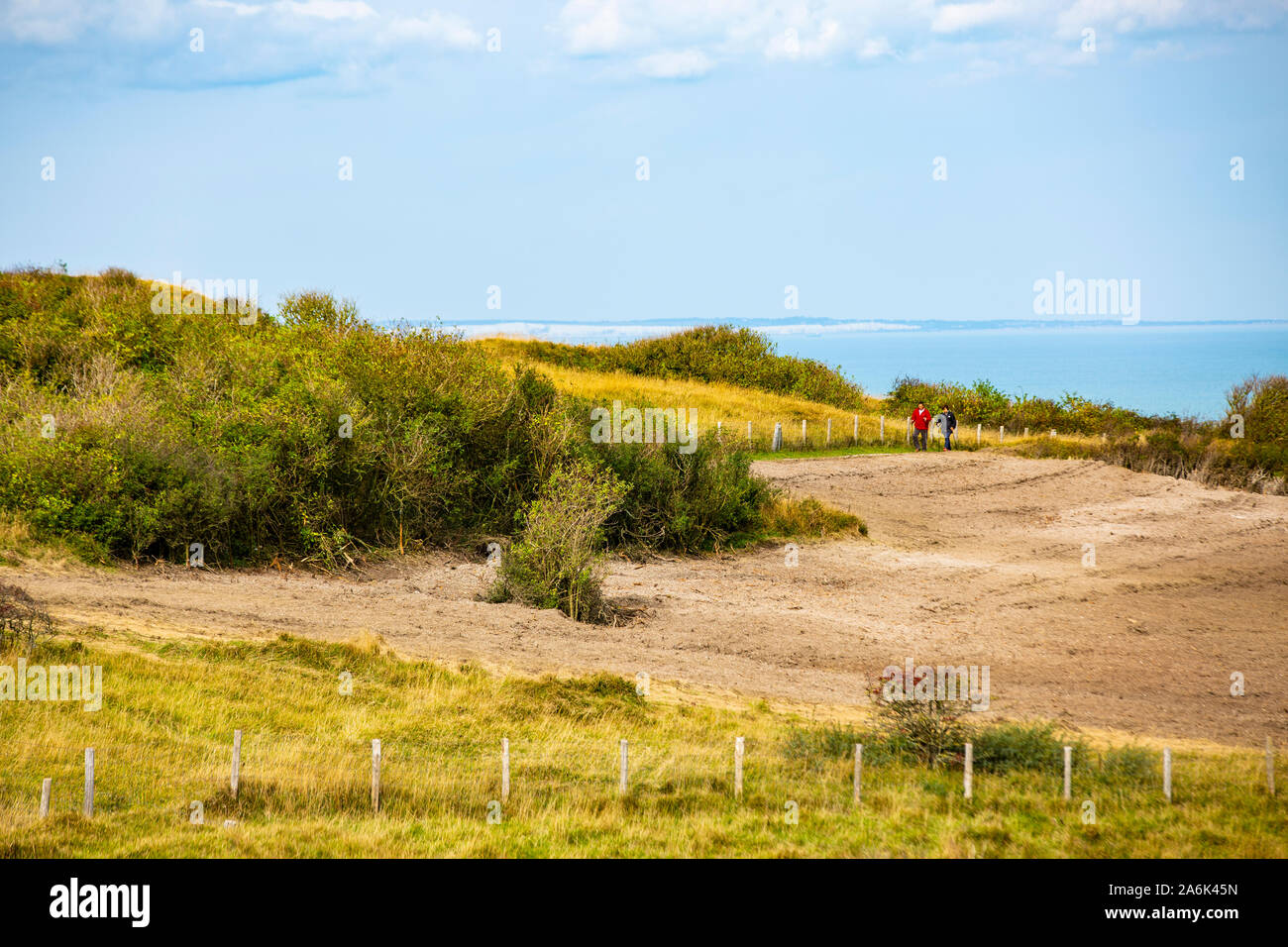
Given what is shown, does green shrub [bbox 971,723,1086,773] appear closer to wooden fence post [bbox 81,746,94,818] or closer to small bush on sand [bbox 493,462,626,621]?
wooden fence post [bbox 81,746,94,818]

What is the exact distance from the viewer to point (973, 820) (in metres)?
11.4

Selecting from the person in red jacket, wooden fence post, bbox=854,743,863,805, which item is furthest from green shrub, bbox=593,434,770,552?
wooden fence post, bbox=854,743,863,805

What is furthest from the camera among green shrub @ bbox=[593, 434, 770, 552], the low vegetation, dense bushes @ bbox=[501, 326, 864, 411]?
dense bushes @ bbox=[501, 326, 864, 411]

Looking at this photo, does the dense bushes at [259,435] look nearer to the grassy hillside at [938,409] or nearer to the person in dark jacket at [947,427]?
the grassy hillside at [938,409]

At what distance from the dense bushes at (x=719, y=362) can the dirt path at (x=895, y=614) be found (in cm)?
2767

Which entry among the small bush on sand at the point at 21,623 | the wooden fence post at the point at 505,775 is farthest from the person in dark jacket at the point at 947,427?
the wooden fence post at the point at 505,775

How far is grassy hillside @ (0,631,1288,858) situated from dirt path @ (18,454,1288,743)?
2068 millimetres

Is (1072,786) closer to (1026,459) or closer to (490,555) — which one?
(490,555)

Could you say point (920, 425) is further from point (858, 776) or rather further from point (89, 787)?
point (89, 787)

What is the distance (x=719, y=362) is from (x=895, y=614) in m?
40.5

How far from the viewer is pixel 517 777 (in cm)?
1275

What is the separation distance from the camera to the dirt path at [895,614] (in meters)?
17.7

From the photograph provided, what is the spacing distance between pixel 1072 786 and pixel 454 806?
7.00 meters

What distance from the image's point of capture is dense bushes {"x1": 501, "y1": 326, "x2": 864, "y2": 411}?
60250 millimetres
